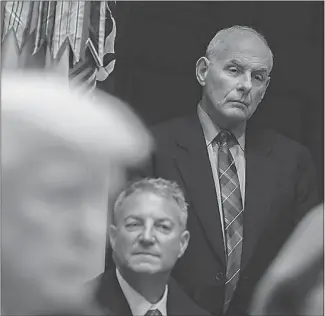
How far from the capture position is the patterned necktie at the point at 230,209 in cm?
200

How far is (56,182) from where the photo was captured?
202 centimetres

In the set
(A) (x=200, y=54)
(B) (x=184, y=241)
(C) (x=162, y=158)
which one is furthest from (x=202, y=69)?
(B) (x=184, y=241)

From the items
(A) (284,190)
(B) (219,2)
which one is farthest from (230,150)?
(B) (219,2)

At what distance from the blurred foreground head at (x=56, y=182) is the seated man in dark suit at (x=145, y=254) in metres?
0.05

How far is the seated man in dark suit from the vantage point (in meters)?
1.95

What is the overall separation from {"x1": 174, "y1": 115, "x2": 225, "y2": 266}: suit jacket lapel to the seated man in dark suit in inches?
2.7

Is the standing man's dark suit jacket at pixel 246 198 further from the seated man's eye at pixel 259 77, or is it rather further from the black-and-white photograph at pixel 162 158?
the seated man's eye at pixel 259 77

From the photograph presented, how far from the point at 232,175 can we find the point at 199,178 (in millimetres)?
107

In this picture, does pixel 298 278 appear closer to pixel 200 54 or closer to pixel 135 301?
pixel 135 301

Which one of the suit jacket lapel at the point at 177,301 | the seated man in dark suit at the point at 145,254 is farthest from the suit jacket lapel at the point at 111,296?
the suit jacket lapel at the point at 177,301

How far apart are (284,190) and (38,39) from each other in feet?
2.97

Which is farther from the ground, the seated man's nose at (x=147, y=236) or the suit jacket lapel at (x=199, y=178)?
the suit jacket lapel at (x=199, y=178)

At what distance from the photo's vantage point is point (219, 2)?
6.97 feet

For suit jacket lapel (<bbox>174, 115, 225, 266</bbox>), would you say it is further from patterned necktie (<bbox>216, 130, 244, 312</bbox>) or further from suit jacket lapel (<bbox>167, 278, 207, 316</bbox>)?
suit jacket lapel (<bbox>167, 278, 207, 316</bbox>)
